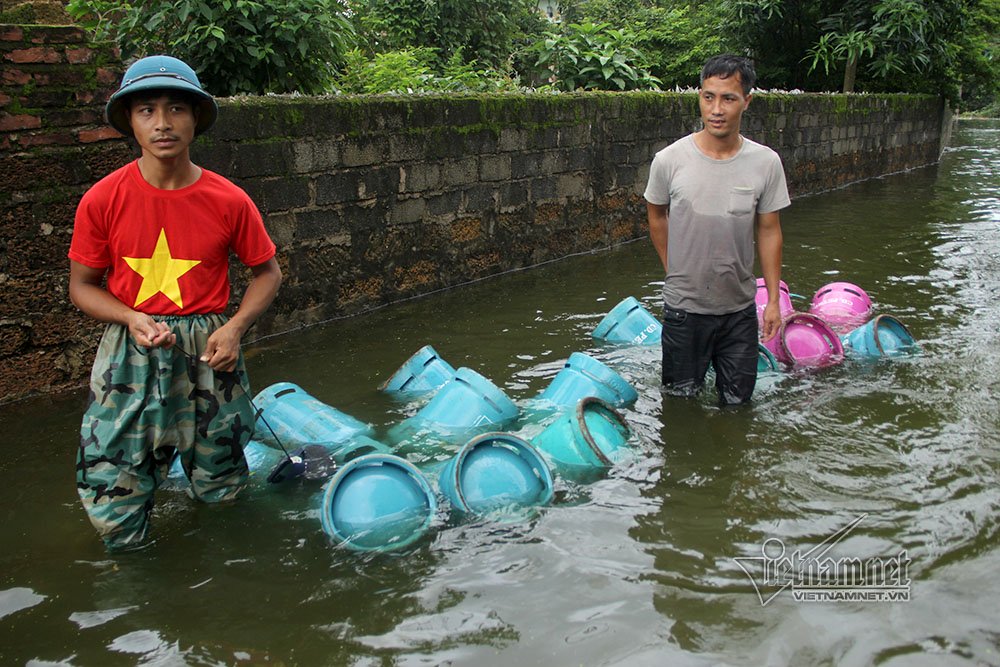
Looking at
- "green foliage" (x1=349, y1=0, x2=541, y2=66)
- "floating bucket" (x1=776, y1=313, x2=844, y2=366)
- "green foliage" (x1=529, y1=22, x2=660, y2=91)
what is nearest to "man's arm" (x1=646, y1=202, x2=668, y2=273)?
"floating bucket" (x1=776, y1=313, x2=844, y2=366)

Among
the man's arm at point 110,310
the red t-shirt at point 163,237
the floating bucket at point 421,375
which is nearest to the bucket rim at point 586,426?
the floating bucket at point 421,375

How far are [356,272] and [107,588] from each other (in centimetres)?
409

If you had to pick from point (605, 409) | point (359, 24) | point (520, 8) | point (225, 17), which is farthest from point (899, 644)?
point (520, 8)

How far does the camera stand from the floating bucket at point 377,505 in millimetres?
3434

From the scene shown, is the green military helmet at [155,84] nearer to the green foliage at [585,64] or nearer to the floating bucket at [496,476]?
the floating bucket at [496,476]

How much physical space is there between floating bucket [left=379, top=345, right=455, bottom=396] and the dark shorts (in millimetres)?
1321

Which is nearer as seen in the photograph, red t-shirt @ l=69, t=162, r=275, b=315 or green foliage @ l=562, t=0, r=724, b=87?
red t-shirt @ l=69, t=162, r=275, b=315

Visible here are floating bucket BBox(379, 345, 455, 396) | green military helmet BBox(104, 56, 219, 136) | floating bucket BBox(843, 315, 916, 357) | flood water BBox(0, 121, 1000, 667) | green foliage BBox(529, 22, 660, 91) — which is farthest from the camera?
green foliage BBox(529, 22, 660, 91)

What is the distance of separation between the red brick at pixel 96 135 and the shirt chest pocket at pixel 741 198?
3.52 meters

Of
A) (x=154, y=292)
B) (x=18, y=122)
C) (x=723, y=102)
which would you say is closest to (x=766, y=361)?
(x=723, y=102)

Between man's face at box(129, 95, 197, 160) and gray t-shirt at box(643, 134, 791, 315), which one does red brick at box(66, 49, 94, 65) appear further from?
gray t-shirt at box(643, 134, 791, 315)

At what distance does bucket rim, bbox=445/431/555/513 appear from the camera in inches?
143

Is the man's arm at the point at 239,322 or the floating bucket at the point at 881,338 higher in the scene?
the man's arm at the point at 239,322

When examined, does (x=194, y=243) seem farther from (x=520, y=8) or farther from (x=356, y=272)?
(x=520, y=8)
